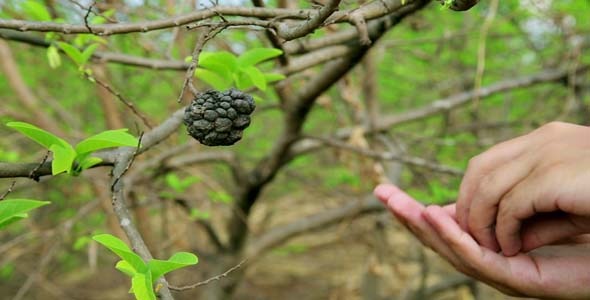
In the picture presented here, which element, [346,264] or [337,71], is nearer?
[337,71]

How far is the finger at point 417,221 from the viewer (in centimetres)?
134

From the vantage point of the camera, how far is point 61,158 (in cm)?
100

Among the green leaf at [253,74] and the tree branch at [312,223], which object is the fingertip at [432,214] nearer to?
the green leaf at [253,74]

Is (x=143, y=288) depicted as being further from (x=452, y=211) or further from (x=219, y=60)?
(x=452, y=211)

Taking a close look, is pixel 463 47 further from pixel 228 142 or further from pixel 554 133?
pixel 228 142

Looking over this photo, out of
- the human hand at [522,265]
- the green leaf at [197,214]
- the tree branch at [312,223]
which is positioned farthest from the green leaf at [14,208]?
the tree branch at [312,223]

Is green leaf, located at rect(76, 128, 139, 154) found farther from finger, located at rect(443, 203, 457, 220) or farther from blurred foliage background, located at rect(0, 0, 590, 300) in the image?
finger, located at rect(443, 203, 457, 220)

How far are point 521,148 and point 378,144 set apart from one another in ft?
7.52

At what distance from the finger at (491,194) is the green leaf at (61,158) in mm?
803

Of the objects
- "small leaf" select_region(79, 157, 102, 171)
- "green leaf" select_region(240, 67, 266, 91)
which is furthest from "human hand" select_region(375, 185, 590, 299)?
"small leaf" select_region(79, 157, 102, 171)

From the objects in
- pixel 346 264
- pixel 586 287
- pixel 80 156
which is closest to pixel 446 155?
pixel 586 287

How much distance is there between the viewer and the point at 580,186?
3.25ft

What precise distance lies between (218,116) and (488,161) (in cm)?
60

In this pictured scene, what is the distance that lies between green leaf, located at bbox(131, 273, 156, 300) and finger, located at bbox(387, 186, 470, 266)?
0.69 metres
